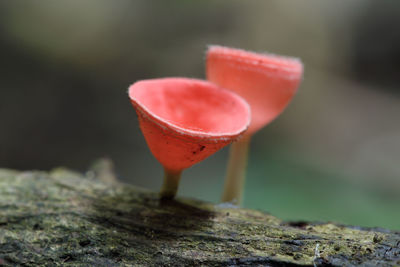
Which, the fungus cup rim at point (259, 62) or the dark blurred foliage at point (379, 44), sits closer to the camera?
the fungus cup rim at point (259, 62)

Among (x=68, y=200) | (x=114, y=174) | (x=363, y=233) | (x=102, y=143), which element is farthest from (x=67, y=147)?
(x=363, y=233)

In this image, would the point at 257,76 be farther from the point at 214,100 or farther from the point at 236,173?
the point at 236,173

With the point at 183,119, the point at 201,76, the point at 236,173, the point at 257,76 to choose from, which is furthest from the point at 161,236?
the point at 201,76

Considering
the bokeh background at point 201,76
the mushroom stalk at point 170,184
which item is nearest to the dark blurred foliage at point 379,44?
the bokeh background at point 201,76

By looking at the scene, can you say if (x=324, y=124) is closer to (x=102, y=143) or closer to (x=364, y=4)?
(x=364, y=4)

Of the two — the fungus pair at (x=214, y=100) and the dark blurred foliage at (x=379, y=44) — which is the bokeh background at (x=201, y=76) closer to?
the dark blurred foliage at (x=379, y=44)

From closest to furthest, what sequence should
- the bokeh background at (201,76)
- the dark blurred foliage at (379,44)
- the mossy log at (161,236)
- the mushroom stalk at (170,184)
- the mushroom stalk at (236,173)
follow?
1. the mossy log at (161,236)
2. the mushroom stalk at (170,184)
3. the mushroom stalk at (236,173)
4. the bokeh background at (201,76)
5. the dark blurred foliage at (379,44)

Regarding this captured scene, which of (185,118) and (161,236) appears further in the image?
(185,118)

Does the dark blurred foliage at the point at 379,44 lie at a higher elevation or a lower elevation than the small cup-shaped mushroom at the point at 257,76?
higher
